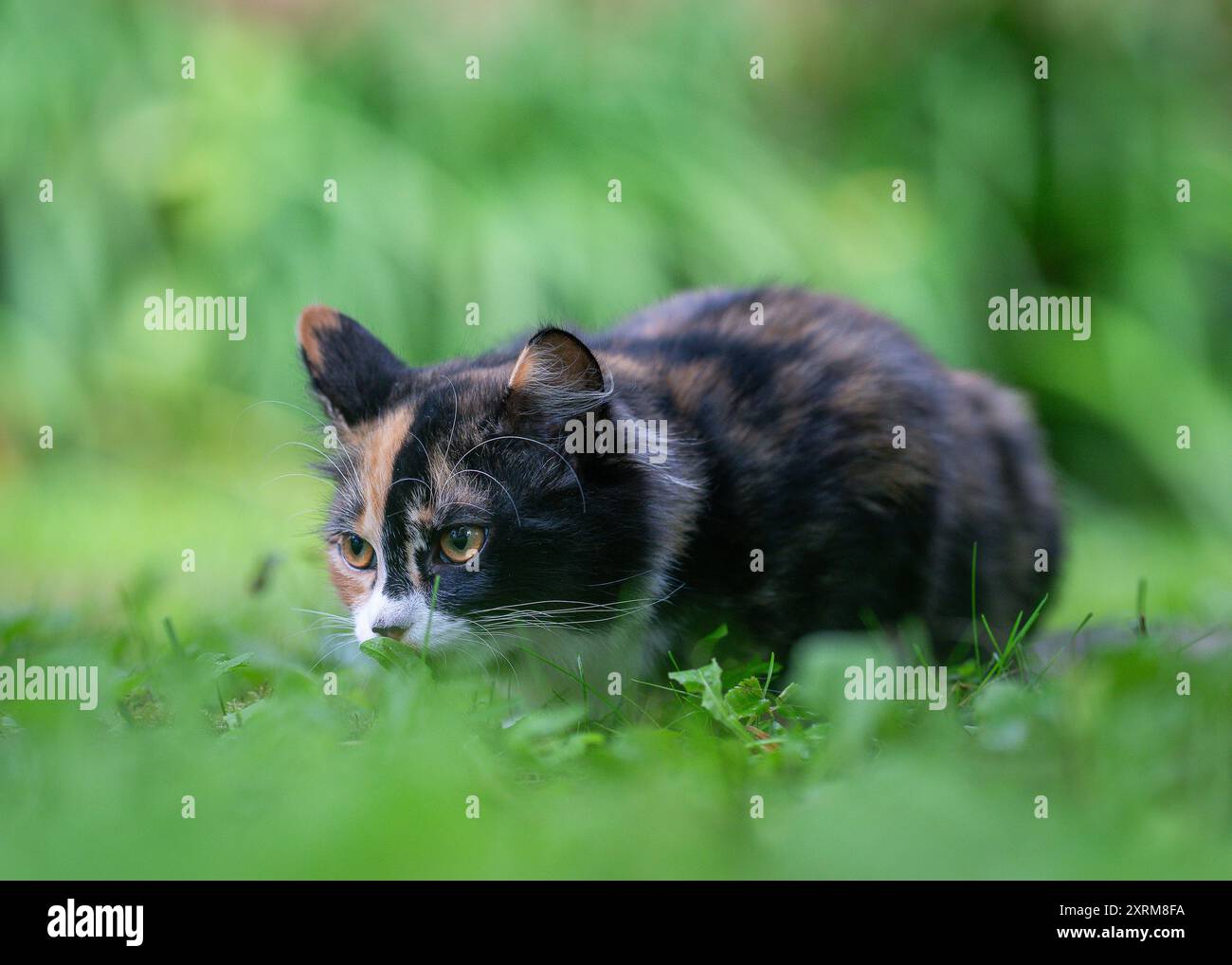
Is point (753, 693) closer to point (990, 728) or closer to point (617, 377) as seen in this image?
point (990, 728)

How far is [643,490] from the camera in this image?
256cm

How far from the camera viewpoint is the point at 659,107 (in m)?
6.69

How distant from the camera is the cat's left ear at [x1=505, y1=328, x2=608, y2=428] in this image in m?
2.42

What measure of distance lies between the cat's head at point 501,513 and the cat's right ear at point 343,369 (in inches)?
5.2

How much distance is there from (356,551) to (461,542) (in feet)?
1.14

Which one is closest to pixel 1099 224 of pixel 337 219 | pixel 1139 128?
pixel 1139 128
